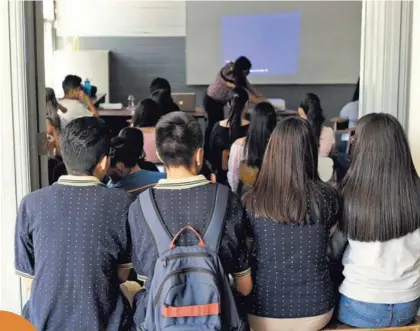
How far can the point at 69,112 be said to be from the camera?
4609mm

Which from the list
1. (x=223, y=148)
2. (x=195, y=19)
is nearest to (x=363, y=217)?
(x=223, y=148)

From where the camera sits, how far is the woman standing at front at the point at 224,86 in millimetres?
5486

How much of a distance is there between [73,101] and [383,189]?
323 cm

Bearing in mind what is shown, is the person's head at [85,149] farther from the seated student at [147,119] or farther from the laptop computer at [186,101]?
the laptop computer at [186,101]

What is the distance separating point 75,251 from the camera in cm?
185

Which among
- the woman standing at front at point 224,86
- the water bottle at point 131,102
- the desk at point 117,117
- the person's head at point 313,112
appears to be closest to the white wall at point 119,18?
the water bottle at point 131,102

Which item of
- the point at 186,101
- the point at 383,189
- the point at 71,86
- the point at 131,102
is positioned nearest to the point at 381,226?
the point at 383,189

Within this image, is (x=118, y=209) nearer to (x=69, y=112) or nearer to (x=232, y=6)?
(x=69, y=112)

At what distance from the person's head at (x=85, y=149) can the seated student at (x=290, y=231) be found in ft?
1.68

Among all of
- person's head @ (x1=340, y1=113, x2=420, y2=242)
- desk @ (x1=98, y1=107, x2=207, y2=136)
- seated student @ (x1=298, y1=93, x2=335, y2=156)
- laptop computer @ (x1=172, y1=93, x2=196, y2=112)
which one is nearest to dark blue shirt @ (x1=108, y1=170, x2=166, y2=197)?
person's head @ (x1=340, y1=113, x2=420, y2=242)

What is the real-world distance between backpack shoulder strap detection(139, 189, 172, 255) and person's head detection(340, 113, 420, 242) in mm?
669

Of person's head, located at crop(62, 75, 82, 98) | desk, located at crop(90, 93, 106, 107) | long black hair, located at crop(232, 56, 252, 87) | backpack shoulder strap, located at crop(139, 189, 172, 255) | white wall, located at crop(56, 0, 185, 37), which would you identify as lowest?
backpack shoulder strap, located at crop(139, 189, 172, 255)

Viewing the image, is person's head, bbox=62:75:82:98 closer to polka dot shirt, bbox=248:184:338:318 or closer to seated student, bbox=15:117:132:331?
seated student, bbox=15:117:132:331

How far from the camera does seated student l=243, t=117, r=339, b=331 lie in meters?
1.95
